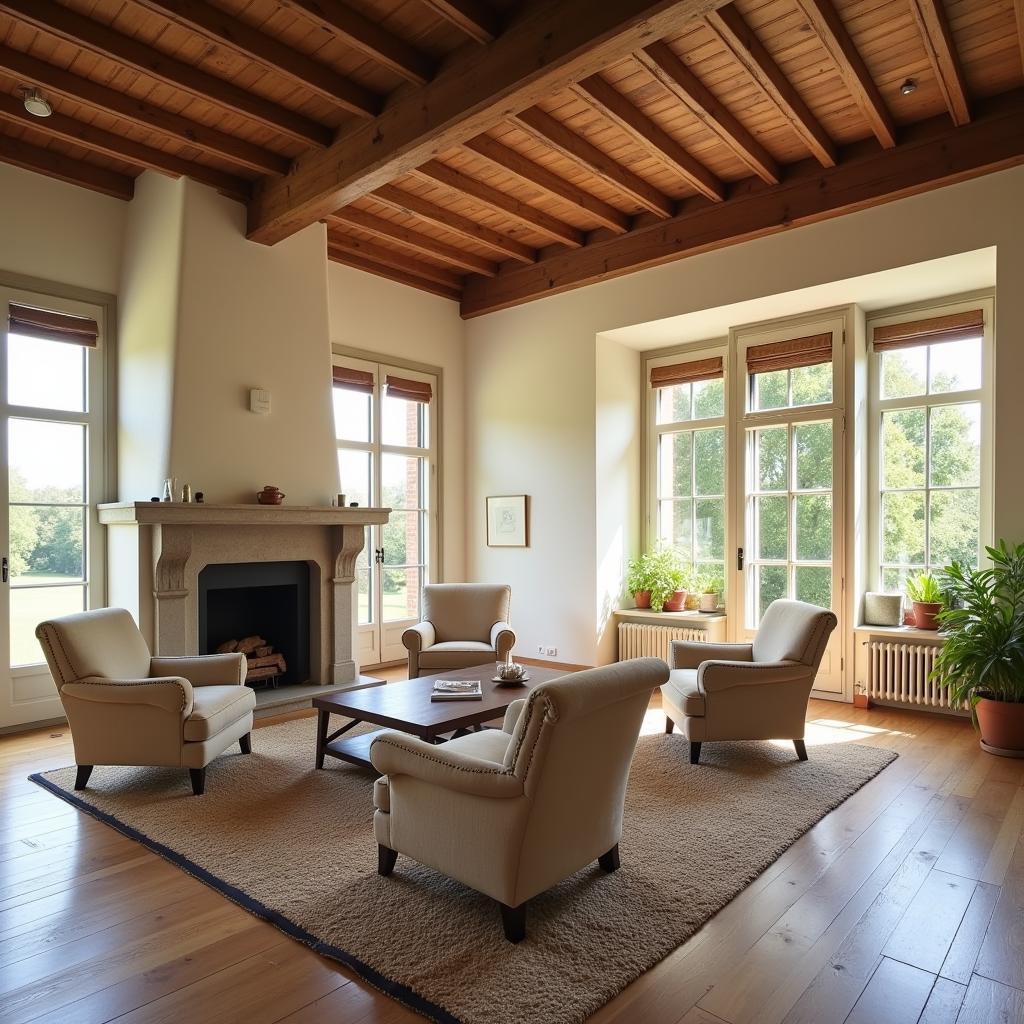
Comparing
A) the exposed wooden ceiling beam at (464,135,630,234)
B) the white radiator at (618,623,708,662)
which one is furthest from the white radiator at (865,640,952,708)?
the exposed wooden ceiling beam at (464,135,630,234)

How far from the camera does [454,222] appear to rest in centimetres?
588

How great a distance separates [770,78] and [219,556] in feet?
14.1

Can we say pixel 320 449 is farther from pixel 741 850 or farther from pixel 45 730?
pixel 741 850

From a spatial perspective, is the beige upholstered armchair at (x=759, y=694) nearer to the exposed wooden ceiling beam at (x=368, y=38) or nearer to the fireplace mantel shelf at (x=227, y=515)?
the fireplace mantel shelf at (x=227, y=515)

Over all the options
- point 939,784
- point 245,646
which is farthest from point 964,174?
point 245,646

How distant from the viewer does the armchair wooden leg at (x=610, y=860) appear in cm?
279

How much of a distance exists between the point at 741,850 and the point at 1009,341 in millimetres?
3365

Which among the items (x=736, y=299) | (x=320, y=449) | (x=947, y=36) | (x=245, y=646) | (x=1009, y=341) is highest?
(x=947, y=36)

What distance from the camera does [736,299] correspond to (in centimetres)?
545

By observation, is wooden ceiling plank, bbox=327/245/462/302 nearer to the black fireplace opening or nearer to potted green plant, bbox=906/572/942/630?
the black fireplace opening

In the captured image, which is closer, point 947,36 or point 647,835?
point 647,835

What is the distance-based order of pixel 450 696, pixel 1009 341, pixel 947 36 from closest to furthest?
pixel 947 36
pixel 450 696
pixel 1009 341

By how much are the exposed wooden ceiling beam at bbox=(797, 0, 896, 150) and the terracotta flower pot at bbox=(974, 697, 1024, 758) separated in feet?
10.9

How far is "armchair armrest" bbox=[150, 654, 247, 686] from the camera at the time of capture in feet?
13.5
